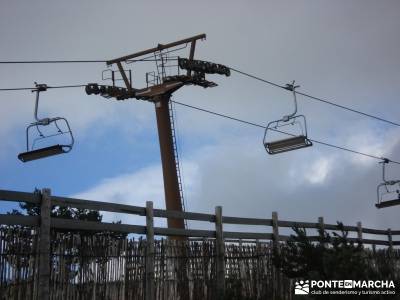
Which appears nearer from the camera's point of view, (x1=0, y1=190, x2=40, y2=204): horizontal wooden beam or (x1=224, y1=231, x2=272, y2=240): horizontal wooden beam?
(x1=0, y1=190, x2=40, y2=204): horizontal wooden beam

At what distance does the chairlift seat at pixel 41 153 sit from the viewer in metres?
10.4

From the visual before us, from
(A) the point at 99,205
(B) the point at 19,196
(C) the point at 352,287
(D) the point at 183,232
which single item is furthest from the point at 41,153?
(C) the point at 352,287

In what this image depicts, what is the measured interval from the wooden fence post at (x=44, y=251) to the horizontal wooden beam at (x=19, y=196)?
3.7 inches

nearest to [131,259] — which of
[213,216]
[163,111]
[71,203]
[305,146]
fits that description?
[71,203]

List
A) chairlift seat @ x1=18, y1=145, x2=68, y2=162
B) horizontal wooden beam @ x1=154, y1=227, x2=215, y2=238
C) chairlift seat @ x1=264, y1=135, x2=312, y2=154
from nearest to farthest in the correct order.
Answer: horizontal wooden beam @ x1=154, y1=227, x2=215, y2=238 < chairlift seat @ x1=18, y1=145, x2=68, y2=162 < chairlift seat @ x1=264, y1=135, x2=312, y2=154

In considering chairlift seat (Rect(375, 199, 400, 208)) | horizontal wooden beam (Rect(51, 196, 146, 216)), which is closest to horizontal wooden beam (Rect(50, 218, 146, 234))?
horizontal wooden beam (Rect(51, 196, 146, 216))

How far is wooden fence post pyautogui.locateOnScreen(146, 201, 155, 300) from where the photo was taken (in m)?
9.03

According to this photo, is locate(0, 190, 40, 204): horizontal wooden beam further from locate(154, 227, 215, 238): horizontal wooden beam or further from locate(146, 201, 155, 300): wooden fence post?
locate(154, 227, 215, 238): horizontal wooden beam

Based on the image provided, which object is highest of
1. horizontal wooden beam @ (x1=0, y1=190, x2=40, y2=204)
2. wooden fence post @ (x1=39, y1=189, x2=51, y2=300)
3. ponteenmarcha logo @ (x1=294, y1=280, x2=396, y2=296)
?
horizontal wooden beam @ (x1=0, y1=190, x2=40, y2=204)

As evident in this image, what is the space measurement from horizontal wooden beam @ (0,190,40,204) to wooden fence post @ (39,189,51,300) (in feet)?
0.31

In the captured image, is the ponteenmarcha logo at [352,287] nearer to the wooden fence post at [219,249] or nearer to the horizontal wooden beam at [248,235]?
the wooden fence post at [219,249]

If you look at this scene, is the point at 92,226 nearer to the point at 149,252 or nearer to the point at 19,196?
the point at 149,252

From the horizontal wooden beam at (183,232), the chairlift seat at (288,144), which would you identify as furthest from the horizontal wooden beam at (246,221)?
the chairlift seat at (288,144)

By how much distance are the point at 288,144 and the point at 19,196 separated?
616cm
